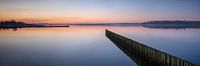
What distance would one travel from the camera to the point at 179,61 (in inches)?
430

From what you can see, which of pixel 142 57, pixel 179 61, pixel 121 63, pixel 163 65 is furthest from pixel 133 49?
pixel 179 61

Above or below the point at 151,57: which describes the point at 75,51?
below

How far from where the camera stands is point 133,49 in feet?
69.6

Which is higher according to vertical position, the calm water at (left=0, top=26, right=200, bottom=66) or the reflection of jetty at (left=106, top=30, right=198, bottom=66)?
the reflection of jetty at (left=106, top=30, right=198, bottom=66)

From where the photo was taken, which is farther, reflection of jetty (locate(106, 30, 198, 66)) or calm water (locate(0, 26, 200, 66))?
calm water (locate(0, 26, 200, 66))

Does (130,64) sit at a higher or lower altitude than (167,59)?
lower

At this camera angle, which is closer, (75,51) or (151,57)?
(151,57)

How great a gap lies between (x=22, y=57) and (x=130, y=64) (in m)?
9.24

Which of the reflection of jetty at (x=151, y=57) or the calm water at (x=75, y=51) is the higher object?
the reflection of jetty at (x=151, y=57)

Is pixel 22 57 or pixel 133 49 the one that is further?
pixel 22 57

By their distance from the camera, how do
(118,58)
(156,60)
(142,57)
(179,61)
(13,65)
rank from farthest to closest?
(118,58) → (13,65) → (142,57) → (156,60) → (179,61)

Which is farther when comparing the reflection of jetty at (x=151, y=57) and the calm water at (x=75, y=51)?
the calm water at (x=75, y=51)

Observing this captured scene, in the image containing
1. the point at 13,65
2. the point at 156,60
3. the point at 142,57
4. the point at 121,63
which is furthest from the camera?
the point at 121,63

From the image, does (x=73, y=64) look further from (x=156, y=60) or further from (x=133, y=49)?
(x=156, y=60)
